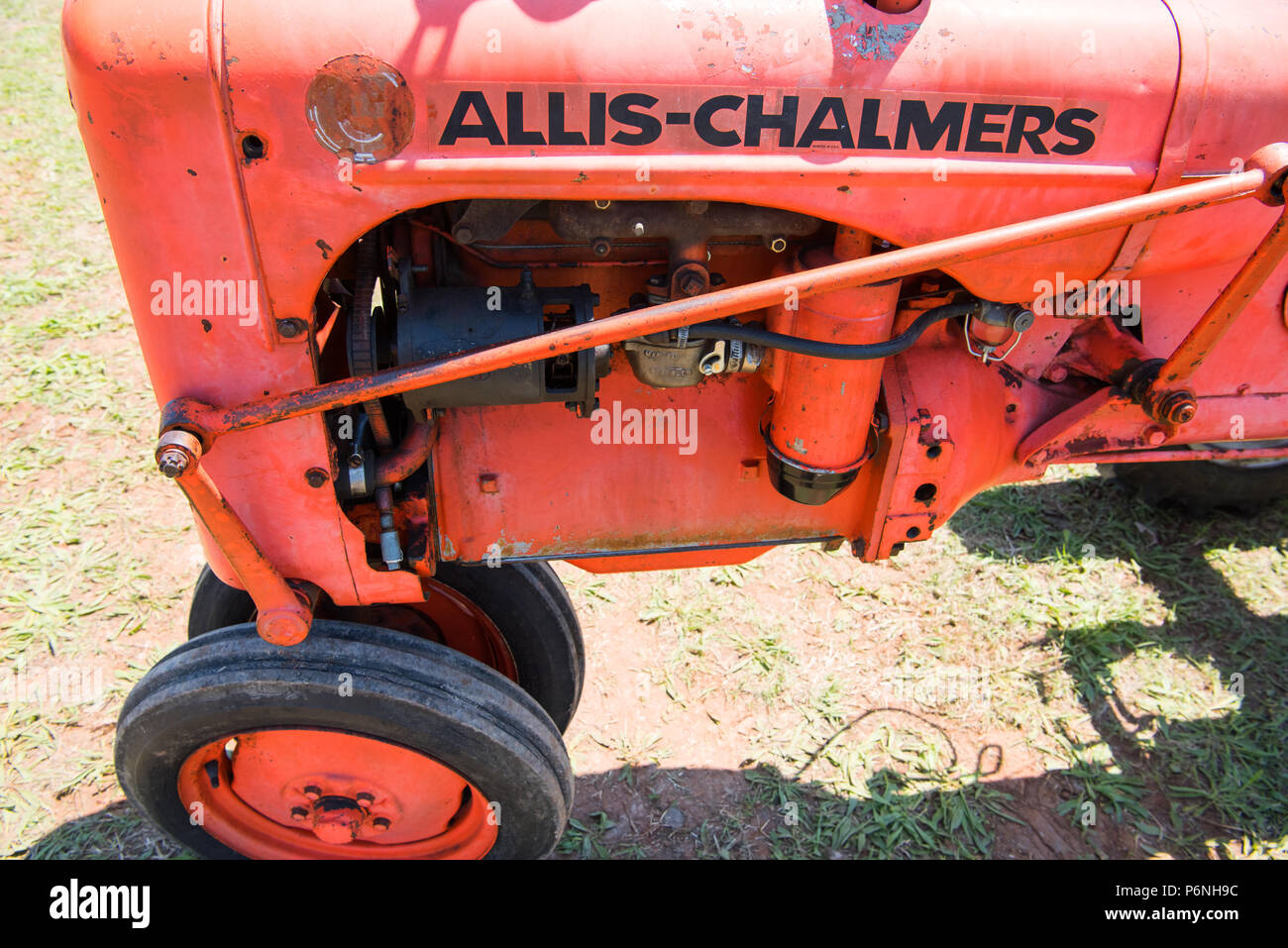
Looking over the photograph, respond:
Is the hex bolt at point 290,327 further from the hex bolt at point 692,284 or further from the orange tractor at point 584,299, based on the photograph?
the hex bolt at point 692,284

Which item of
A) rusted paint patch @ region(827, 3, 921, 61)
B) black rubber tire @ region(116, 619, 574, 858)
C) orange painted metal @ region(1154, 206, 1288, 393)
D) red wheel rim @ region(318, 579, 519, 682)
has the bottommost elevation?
red wheel rim @ region(318, 579, 519, 682)

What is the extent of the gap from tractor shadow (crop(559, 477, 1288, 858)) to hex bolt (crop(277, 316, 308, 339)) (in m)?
1.74

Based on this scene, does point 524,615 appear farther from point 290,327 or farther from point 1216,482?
point 1216,482

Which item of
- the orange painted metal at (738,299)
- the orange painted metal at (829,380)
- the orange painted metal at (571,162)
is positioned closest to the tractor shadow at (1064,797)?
the orange painted metal at (571,162)

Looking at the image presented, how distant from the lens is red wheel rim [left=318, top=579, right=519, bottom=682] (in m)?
2.49

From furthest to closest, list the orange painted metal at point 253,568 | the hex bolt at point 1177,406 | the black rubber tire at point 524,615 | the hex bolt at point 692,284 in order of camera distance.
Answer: the black rubber tire at point 524,615
the hex bolt at point 1177,406
the hex bolt at point 692,284
the orange painted metal at point 253,568

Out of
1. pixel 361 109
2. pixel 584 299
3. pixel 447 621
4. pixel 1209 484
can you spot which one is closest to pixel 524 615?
pixel 447 621

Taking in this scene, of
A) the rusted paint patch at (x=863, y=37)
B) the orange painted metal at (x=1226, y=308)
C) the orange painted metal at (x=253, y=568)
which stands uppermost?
the rusted paint patch at (x=863, y=37)

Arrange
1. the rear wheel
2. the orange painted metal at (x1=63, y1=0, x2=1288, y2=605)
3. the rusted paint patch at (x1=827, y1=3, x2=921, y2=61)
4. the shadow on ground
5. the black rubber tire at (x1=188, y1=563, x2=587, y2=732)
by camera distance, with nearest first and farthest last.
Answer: the orange painted metal at (x1=63, y1=0, x2=1288, y2=605), the rusted paint patch at (x1=827, y1=3, x2=921, y2=61), the black rubber tire at (x1=188, y1=563, x2=587, y2=732), the shadow on ground, the rear wheel

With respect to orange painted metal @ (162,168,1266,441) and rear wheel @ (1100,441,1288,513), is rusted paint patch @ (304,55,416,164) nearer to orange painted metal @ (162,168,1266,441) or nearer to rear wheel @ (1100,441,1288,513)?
orange painted metal @ (162,168,1266,441)

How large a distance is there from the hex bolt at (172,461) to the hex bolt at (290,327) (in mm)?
270

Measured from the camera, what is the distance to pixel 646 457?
83.4 inches

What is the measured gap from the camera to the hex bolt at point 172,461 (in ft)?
5.00

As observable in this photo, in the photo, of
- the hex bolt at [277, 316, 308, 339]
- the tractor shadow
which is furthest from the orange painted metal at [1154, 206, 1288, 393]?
the hex bolt at [277, 316, 308, 339]
